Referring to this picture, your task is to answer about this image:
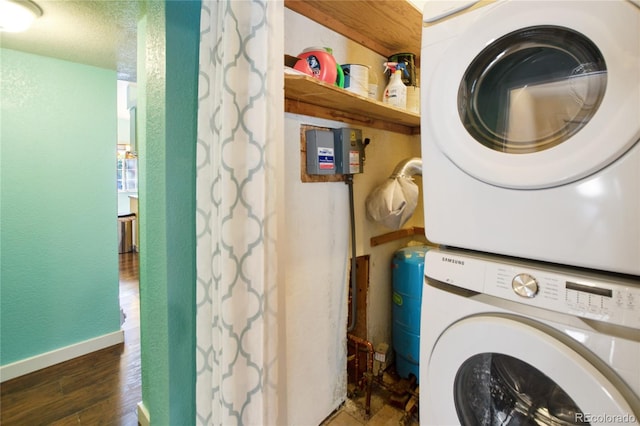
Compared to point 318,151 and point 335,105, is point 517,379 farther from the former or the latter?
point 335,105

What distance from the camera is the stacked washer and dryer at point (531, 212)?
0.63 metres

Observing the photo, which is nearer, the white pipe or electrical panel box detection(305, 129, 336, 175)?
electrical panel box detection(305, 129, 336, 175)

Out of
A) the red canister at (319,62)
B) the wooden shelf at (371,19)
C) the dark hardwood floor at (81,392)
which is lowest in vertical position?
the dark hardwood floor at (81,392)

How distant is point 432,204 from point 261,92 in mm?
655

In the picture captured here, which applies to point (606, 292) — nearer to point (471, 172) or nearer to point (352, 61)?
point (471, 172)

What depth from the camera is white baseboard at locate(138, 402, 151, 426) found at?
1594 mm

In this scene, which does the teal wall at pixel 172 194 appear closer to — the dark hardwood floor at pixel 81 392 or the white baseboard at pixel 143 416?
the white baseboard at pixel 143 416

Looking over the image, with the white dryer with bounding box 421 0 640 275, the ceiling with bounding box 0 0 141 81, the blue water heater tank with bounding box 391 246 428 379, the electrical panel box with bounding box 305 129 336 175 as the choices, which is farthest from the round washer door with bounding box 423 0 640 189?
the ceiling with bounding box 0 0 141 81

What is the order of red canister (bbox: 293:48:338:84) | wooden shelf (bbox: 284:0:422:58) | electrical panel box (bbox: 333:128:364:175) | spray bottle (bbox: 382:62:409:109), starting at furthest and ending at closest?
spray bottle (bbox: 382:62:409:109)
electrical panel box (bbox: 333:128:364:175)
wooden shelf (bbox: 284:0:422:58)
red canister (bbox: 293:48:338:84)

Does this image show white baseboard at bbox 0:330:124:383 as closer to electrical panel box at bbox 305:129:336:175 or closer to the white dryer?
electrical panel box at bbox 305:129:336:175

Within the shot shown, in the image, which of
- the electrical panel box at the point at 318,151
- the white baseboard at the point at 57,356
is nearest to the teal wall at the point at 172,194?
the electrical panel box at the point at 318,151

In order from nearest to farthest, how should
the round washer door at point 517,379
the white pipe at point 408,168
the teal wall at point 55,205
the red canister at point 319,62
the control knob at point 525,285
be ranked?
the round washer door at point 517,379 → the control knob at point 525,285 → the red canister at point 319,62 → the white pipe at point 408,168 → the teal wall at point 55,205

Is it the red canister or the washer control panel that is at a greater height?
the red canister

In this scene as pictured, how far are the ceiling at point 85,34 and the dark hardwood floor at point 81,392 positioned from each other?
2142 mm
